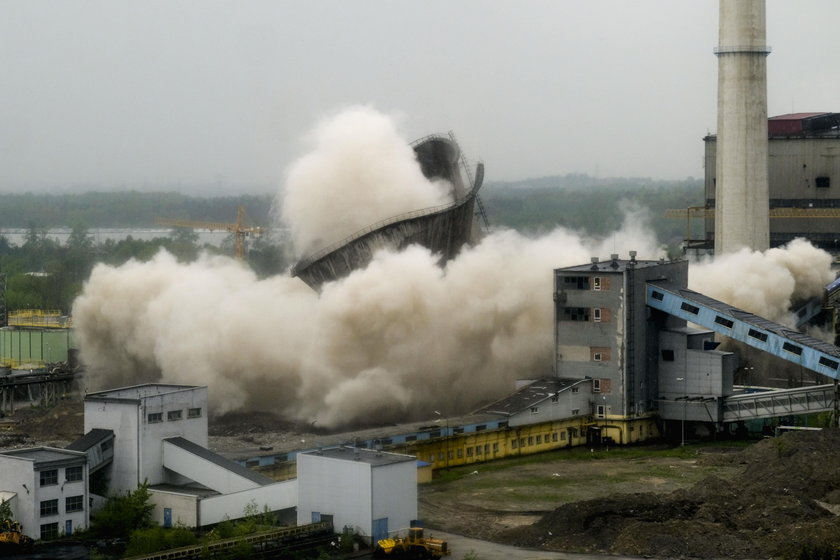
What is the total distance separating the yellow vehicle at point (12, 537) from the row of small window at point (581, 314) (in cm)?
2400

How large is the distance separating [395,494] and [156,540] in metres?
5.70

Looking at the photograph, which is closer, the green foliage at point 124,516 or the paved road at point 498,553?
the paved road at point 498,553

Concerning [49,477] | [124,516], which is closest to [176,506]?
[124,516]

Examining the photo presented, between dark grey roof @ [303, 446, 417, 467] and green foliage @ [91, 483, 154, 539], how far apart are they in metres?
4.43

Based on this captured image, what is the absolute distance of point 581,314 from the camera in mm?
55719

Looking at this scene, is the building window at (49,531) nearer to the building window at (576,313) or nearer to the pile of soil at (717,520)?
the pile of soil at (717,520)

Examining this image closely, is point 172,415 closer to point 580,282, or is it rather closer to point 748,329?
point 580,282

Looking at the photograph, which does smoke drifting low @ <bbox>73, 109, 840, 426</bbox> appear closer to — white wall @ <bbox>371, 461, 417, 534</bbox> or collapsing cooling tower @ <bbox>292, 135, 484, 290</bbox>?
collapsing cooling tower @ <bbox>292, 135, 484, 290</bbox>

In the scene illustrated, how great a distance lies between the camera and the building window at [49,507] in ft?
126

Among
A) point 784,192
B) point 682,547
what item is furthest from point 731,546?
point 784,192

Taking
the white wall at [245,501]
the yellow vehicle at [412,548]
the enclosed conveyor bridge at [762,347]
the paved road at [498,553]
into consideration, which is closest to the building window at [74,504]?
the white wall at [245,501]

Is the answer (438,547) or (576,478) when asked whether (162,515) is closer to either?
(438,547)

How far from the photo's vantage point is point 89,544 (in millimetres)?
37469

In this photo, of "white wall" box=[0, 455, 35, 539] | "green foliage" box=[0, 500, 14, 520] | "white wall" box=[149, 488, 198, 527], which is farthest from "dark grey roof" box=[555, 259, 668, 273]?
"green foliage" box=[0, 500, 14, 520]
